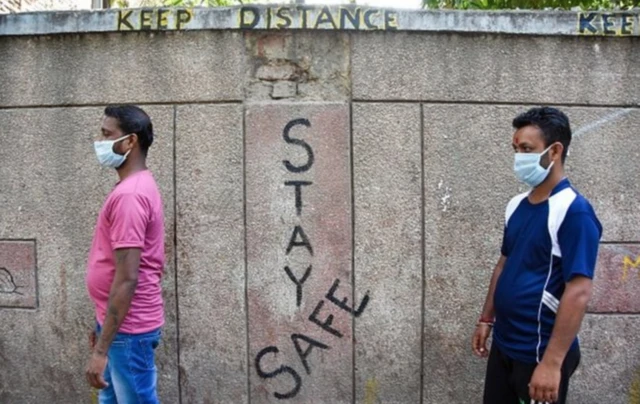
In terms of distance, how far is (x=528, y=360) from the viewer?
2.75 metres

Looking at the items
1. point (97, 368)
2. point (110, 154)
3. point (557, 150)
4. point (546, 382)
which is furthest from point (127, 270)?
point (557, 150)

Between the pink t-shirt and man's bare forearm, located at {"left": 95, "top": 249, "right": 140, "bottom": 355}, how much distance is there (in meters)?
0.06

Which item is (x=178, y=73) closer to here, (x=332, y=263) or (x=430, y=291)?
(x=332, y=263)

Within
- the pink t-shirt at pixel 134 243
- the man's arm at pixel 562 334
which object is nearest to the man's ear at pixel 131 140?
the pink t-shirt at pixel 134 243

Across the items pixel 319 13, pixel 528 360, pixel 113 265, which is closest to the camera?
pixel 528 360

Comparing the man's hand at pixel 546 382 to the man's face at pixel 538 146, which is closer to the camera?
the man's hand at pixel 546 382

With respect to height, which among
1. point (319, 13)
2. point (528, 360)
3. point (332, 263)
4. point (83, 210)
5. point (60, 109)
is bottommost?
point (528, 360)

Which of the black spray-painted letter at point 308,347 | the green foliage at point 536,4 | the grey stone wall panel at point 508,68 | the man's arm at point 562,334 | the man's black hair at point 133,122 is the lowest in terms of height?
the black spray-painted letter at point 308,347

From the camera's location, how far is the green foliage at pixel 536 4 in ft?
18.9

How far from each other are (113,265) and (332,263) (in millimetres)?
1521

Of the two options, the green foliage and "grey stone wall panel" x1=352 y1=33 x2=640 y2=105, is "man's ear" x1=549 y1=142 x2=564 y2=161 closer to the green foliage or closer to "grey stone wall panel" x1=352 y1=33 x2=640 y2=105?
"grey stone wall panel" x1=352 y1=33 x2=640 y2=105

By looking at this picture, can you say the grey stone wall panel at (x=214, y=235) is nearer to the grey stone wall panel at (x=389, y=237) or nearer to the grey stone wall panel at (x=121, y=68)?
the grey stone wall panel at (x=121, y=68)

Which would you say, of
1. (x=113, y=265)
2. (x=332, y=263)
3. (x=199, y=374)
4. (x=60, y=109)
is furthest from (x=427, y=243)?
(x=60, y=109)

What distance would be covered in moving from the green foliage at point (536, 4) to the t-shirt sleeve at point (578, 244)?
358 centimetres
